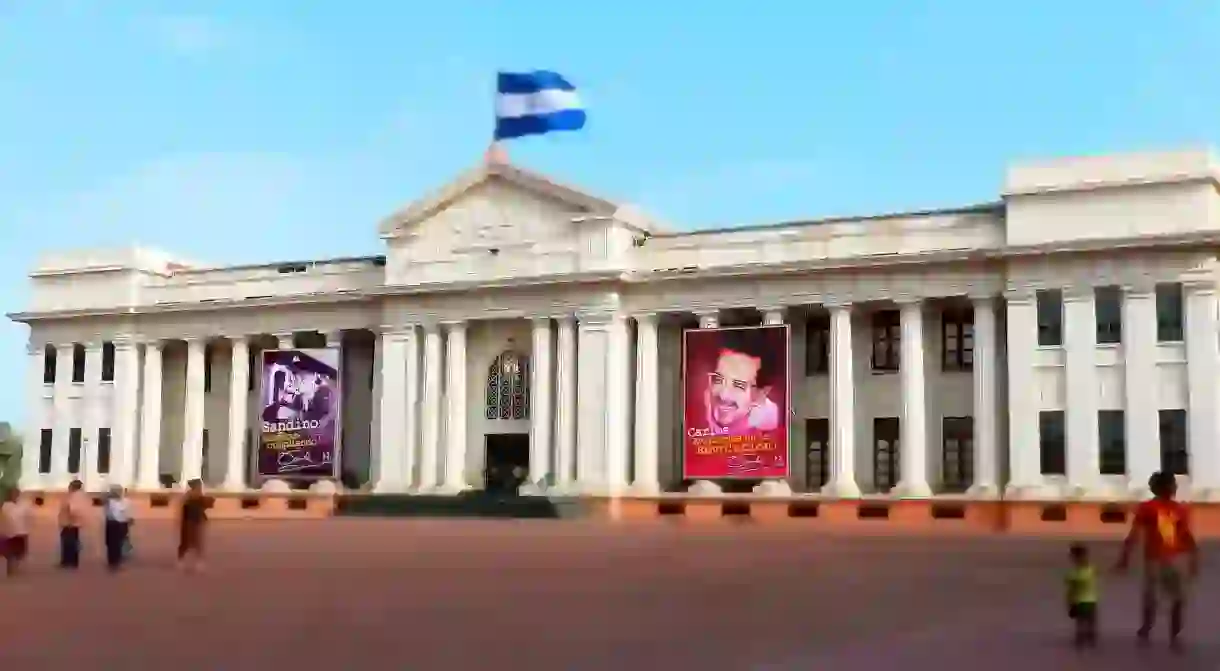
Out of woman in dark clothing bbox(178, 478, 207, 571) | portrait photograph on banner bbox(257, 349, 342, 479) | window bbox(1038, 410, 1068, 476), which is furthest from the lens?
portrait photograph on banner bbox(257, 349, 342, 479)

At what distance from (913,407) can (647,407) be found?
7.98 meters

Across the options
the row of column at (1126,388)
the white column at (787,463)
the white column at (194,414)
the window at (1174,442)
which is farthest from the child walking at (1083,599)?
the white column at (194,414)

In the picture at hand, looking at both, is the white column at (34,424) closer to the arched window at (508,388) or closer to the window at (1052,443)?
the arched window at (508,388)

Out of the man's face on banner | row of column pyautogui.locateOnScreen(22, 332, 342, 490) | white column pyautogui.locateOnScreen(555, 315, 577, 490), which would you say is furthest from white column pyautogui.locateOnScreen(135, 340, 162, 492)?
the man's face on banner

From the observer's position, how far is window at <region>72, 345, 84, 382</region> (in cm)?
5062

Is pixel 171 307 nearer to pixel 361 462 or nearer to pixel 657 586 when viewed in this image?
pixel 361 462

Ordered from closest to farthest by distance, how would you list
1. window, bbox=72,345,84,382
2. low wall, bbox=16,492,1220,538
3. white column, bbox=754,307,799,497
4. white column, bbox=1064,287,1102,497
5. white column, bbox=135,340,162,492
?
low wall, bbox=16,492,1220,538
white column, bbox=1064,287,1102,497
white column, bbox=754,307,799,497
white column, bbox=135,340,162,492
window, bbox=72,345,84,382

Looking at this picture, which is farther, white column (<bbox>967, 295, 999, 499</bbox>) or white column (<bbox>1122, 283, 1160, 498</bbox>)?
white column (<bbox>967, 295, 999, 499</bbox>)

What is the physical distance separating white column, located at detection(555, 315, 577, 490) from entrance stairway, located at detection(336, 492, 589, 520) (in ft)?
4.31

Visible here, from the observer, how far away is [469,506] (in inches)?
1577

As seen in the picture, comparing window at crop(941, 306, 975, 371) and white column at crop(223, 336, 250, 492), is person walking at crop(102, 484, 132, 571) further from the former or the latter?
white column at crop(223, 336, 250, 492)

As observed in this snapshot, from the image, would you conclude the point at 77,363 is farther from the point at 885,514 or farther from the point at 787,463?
the point at 885,514

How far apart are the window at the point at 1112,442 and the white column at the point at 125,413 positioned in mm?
33095

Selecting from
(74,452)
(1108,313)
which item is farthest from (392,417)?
(1108,313)
